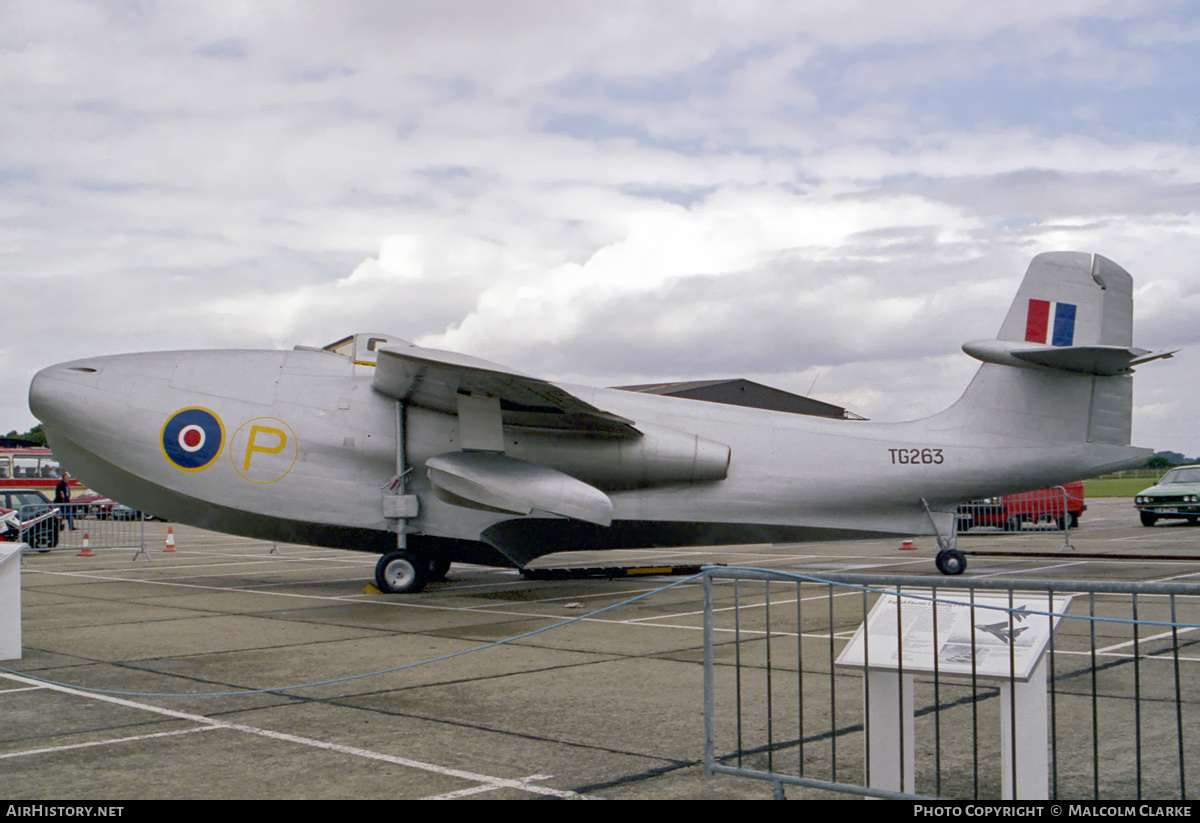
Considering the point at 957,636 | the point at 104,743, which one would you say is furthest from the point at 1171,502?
the point at 104,743

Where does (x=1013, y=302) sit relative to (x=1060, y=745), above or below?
above

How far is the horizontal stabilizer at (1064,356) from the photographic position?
42.6 ft

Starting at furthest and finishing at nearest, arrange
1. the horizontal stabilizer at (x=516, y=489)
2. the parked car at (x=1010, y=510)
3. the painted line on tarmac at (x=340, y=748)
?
the parked car at (x=1010, y=510), the horizontal stabilizer at (x=516, y=489), the painted line on tarmac at (x=340, y=748)

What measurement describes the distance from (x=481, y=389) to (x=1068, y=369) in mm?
8266

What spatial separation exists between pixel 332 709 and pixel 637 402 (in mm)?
8321

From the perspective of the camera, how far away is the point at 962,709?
6.28m

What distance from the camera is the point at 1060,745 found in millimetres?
5320

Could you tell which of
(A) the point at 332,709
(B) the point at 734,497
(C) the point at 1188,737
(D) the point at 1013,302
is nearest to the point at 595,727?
(A) the point at 332,709

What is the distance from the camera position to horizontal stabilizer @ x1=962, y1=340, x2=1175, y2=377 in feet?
42.6

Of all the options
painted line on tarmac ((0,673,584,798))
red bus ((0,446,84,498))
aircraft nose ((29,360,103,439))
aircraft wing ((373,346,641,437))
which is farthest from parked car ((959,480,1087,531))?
red bus ((0,446,84,498))

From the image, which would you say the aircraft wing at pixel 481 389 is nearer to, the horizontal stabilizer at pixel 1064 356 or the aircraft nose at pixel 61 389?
the aircraft nose at pixel 61 389

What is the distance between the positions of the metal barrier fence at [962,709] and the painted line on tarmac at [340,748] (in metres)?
0.92

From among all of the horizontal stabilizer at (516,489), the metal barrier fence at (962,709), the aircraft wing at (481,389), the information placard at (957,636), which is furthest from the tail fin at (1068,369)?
the information placard at (957,636)
